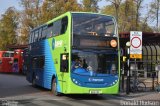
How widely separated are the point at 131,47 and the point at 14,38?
50.8 m

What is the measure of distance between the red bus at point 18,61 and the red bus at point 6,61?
1.12 m

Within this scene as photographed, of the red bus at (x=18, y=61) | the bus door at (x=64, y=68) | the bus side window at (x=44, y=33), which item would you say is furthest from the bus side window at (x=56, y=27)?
the red bus at (x=18, y=61)

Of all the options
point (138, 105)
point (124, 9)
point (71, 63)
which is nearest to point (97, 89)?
point (71, 63)

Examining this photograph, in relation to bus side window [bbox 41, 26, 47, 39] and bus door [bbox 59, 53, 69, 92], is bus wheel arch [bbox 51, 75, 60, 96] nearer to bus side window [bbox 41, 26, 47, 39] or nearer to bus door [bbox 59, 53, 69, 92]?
bus door [bbox 59, 53, 69, 92]

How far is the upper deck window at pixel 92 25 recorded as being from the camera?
1948 centimetres

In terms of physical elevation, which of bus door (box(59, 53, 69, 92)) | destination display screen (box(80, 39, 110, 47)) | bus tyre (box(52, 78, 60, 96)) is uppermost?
destination display screen (box(80, 39, 110, 47))

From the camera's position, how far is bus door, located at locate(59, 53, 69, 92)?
19.6 meters

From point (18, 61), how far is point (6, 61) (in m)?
2.48

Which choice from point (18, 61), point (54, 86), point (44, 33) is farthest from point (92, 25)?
point (18, 61)

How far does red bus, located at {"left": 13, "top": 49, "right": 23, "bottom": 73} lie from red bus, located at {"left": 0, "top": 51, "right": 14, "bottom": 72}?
112 cm

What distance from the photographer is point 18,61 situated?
48.6 m

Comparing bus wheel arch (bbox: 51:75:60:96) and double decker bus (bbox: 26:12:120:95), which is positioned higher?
double decker bus (bbox: 26:12:120:95)

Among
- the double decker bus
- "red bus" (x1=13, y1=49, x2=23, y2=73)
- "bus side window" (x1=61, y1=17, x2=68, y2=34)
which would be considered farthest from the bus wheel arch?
"red bus" (x1=13, y1=49, x2=23, y2=73)

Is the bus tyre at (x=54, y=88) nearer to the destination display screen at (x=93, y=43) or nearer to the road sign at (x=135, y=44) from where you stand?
the destination display screen at (x=93, y=43)
